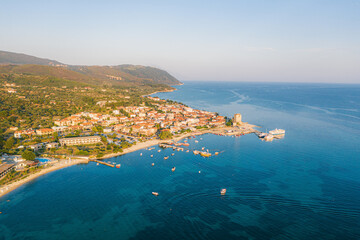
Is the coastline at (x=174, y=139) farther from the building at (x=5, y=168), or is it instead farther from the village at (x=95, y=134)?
the building at (x=5, y=168)

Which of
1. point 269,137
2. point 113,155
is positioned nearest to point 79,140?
point 113,155

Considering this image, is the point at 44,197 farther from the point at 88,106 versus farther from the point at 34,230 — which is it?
the point at 88,106

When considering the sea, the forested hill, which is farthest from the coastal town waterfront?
the forested hill

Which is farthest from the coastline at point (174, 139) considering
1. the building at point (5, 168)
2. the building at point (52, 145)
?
the building at point (5, 168)

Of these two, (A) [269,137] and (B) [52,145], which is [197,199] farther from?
(B) [52,145]

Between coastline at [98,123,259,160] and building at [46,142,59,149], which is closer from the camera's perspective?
coastline at [98,123,259,160]

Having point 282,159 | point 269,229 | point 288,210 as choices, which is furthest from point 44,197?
point 282,159

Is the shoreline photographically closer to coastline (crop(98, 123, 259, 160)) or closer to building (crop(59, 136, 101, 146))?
coastline (crop(98, 123, 259, 160))
